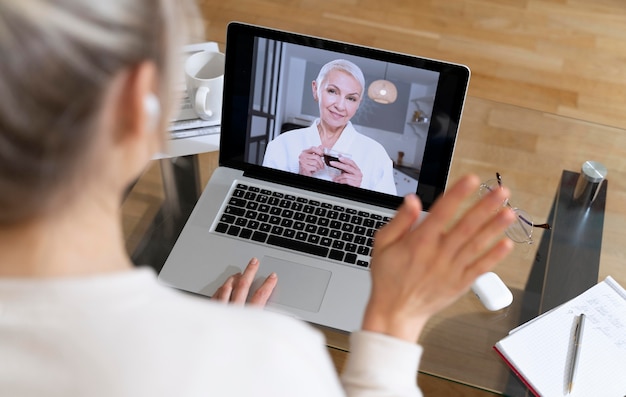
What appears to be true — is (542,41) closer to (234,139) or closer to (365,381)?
(234,139)

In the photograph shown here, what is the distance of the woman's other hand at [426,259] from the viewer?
30.1 inches

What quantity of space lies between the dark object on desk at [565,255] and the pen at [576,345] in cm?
6

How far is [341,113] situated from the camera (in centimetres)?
129

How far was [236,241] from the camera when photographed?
1.30m

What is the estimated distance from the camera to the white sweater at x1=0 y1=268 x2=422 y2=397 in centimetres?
53

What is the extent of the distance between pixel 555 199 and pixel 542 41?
1406mm

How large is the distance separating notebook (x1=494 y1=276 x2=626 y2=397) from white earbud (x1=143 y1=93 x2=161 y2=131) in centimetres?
81

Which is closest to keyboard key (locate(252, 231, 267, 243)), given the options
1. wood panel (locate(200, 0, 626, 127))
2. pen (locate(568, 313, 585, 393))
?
pen (locate(568, 313, 585, 393))

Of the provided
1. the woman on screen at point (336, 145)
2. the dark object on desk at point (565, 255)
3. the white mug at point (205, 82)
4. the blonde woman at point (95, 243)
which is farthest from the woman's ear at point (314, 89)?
the blonde woman at point (95, 243)

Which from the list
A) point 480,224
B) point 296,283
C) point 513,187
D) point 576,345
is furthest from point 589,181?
point 480,224

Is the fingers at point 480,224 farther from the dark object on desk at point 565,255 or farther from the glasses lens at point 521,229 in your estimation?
the glasses lens at point 521,229

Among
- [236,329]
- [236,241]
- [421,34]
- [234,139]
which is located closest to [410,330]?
[236,329]

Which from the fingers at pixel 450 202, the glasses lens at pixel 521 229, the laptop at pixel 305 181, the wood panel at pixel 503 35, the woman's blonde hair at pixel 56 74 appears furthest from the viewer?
the wood panel at pixel 503 35

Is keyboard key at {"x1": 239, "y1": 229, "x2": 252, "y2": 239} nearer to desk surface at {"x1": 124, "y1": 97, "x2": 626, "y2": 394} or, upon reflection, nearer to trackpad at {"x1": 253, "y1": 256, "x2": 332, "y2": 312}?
trackpad at {"x1": 253, "y1": 256, "x2": 332, "y2": 312}
